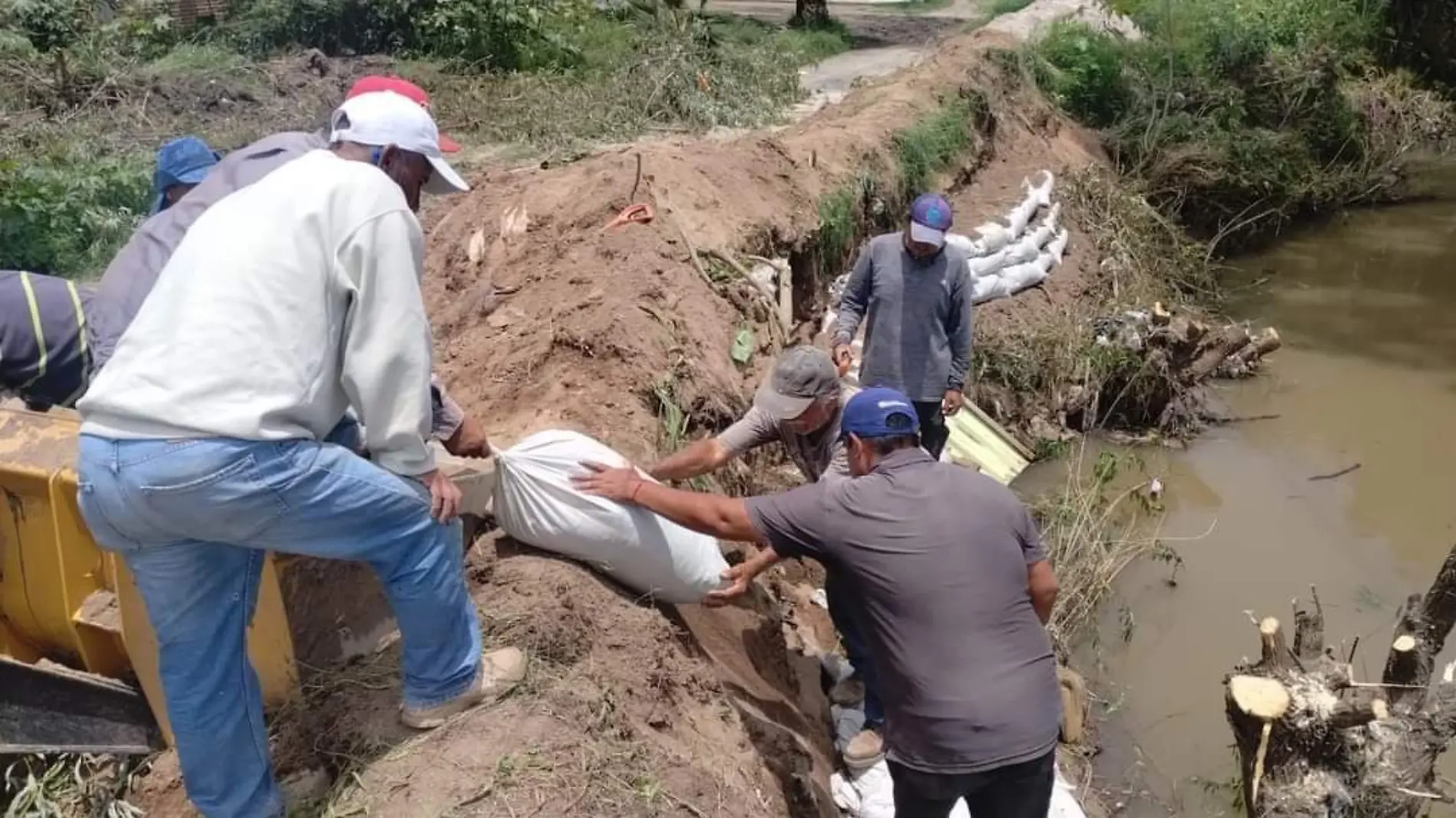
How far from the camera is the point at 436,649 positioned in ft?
9.44

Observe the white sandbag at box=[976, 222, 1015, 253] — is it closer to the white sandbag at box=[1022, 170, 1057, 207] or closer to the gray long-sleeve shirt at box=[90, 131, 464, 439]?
the white sandbag at box=[1022, 170, 1057, 207]

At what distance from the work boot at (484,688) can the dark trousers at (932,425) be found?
266cm

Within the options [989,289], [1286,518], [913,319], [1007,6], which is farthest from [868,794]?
[1007,6]

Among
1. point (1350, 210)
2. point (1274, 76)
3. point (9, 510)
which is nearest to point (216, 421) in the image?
point (9, 510)

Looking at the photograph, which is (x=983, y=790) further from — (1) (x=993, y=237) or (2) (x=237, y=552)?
(1) (x=993, y=237)

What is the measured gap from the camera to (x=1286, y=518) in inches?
287

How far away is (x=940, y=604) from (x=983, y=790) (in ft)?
1.79

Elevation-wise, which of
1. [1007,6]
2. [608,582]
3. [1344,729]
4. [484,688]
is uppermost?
[484,688]

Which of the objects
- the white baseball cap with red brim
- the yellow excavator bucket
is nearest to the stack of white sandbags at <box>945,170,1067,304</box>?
the white baseball cap with red brim

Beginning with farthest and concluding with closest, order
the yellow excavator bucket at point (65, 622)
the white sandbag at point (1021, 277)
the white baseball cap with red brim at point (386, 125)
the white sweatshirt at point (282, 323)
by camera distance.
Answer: the white sandbag at point (1021, 277) < the yellow excavator bucket at point (65, 622) < the white baseball cap with red brim at point (386, 125) < the white sweatshirt at point (282, 323)

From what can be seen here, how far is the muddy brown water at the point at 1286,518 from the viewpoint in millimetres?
5387

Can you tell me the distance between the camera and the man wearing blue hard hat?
2859mm

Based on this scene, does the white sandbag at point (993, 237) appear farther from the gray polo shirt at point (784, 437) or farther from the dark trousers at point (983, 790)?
the dark trousers at point (983, 790)

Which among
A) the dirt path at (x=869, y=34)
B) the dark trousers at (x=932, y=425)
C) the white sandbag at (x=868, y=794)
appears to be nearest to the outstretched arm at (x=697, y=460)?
the white sandbag at (x=868, y=794)
